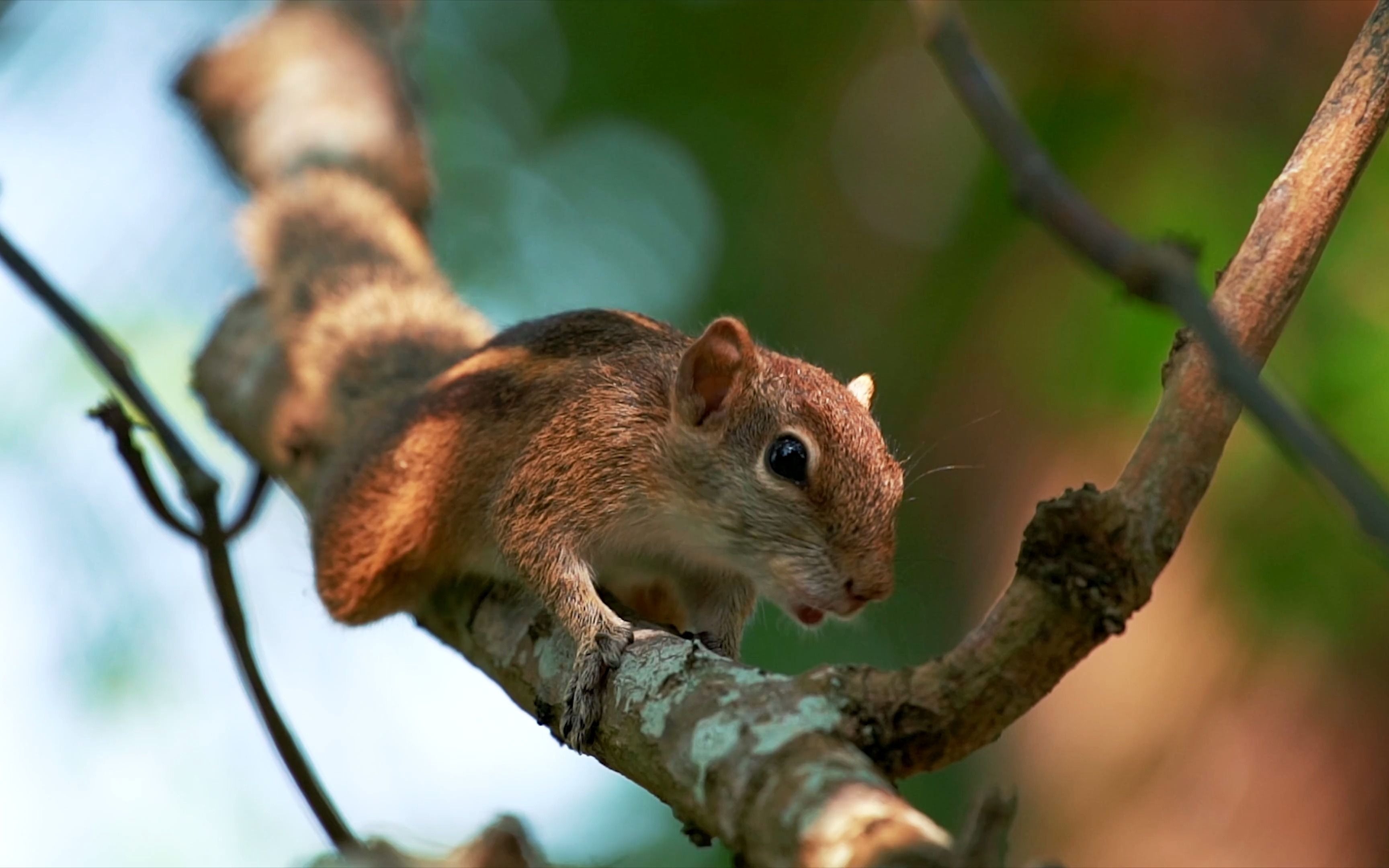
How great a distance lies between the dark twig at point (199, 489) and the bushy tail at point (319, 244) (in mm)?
1217

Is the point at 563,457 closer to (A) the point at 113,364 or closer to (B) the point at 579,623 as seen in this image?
(B) the point at 579,623

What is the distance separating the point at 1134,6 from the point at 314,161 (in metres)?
5.50

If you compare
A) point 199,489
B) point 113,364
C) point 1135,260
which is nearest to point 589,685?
point 199,489

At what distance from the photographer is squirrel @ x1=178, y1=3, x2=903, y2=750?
3729mm

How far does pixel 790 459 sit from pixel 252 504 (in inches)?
76.6

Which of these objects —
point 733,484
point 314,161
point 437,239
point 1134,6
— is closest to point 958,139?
point 1134,6

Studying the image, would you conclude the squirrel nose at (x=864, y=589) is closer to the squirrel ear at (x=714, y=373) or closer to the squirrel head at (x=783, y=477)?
the squirrel head at (x=783, y=477)

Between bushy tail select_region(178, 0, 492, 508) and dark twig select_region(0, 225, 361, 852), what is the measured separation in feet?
3.99

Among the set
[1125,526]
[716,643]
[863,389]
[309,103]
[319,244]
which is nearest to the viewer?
[1125,526]

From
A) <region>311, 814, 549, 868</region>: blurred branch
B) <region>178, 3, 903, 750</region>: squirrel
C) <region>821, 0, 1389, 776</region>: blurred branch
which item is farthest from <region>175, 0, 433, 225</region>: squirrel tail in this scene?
<region>821, 0, 1389, 776</region>: blurred branch

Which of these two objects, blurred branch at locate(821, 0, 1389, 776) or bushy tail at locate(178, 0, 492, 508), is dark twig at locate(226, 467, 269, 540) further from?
blurred branch at locate(821, 0, 1389, 776)

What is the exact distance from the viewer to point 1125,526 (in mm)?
2035

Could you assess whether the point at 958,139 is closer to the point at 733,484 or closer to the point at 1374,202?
the point at 1374,202

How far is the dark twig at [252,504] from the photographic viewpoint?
4.18 m
